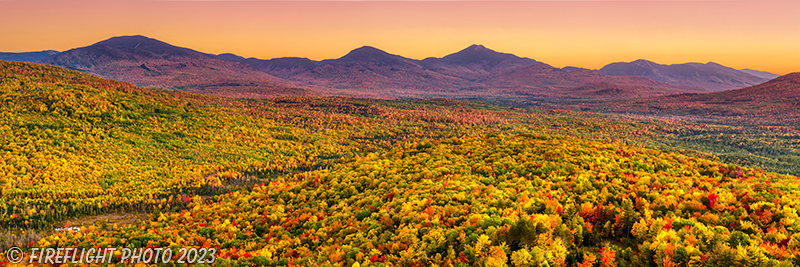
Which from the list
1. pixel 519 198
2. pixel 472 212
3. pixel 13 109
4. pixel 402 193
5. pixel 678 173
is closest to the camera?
pixel 472 212

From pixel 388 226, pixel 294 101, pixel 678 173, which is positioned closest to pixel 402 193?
pixel 388 226

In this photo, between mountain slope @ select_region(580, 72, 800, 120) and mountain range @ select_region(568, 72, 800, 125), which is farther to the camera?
mountain slope @ select_region(580, 72, 800, 120)

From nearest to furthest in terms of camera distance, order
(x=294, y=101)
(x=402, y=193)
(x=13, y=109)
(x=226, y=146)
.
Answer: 1. (x=402, y=193)
2. (x=13, y=109)
3. (x=226, y=146)
4. (x=294, y=101)

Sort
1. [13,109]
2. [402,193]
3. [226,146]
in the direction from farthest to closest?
[226,146], [13,109], [402,193]

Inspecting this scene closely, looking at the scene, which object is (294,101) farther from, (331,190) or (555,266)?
(555,266)

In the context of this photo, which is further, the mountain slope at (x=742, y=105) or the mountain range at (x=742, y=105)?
the mountain slope at (x=742, y=105)

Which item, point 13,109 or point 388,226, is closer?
point 388,226

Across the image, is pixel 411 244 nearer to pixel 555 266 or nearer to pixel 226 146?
pixel 555 266

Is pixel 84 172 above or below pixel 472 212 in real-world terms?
below

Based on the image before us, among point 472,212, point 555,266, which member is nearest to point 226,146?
point 472,212
